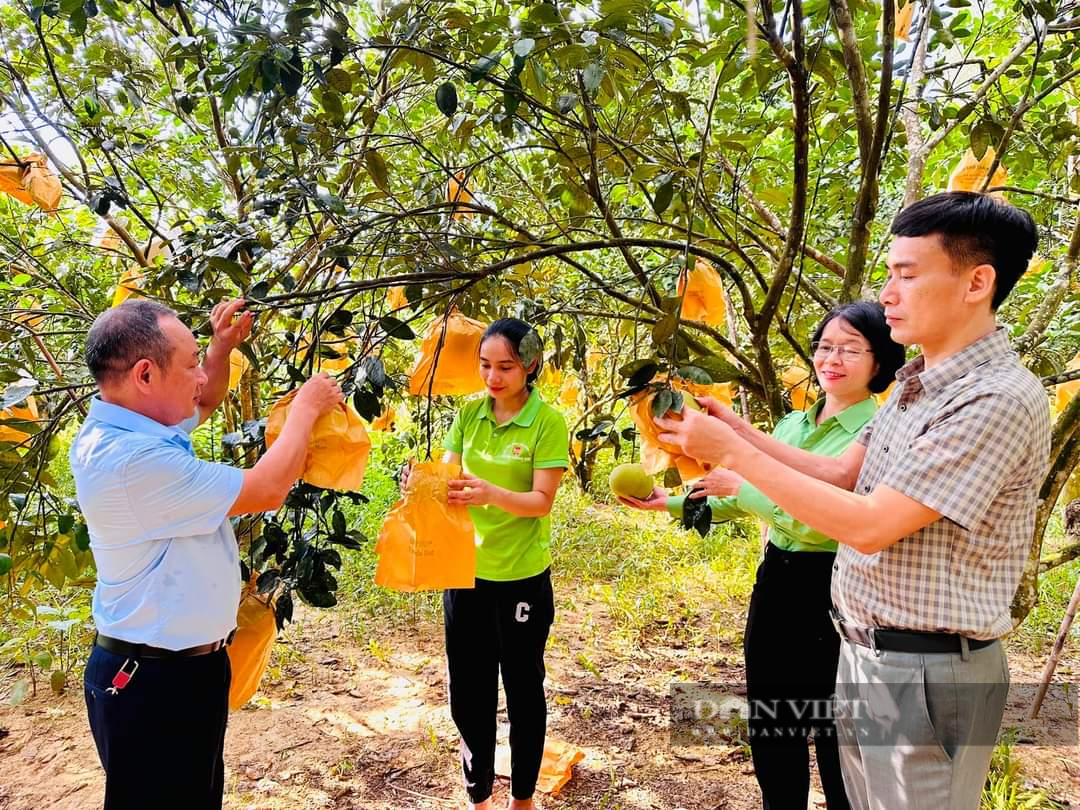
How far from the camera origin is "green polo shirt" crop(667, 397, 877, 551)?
158cm

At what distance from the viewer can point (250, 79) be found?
113cm

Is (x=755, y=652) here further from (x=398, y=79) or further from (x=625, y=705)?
(x=398, y=79)

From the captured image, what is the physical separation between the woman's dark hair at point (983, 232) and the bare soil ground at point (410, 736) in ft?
5.90

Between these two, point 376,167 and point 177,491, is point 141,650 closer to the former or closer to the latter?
point 177,491

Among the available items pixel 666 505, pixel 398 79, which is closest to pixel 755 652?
pixel 666 505

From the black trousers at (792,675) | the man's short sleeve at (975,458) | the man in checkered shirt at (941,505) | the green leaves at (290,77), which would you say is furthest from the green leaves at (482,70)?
the black trousers at (792,675)

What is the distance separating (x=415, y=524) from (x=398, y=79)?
157 cm

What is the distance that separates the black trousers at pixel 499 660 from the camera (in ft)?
6.33

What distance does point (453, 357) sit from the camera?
1761 millimetres

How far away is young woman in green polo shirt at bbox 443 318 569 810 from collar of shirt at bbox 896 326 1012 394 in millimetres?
990

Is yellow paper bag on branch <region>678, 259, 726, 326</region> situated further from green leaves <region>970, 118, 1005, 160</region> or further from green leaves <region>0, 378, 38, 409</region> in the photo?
green leaves <region>0, 378, 38, 409</region>

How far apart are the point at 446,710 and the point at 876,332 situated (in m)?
2.11

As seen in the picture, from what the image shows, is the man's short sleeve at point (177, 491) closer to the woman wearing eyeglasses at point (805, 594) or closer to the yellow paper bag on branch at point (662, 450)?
the yellow paper bag on branch at point (662, 450)

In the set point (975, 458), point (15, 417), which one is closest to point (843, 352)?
point (975, 458)
